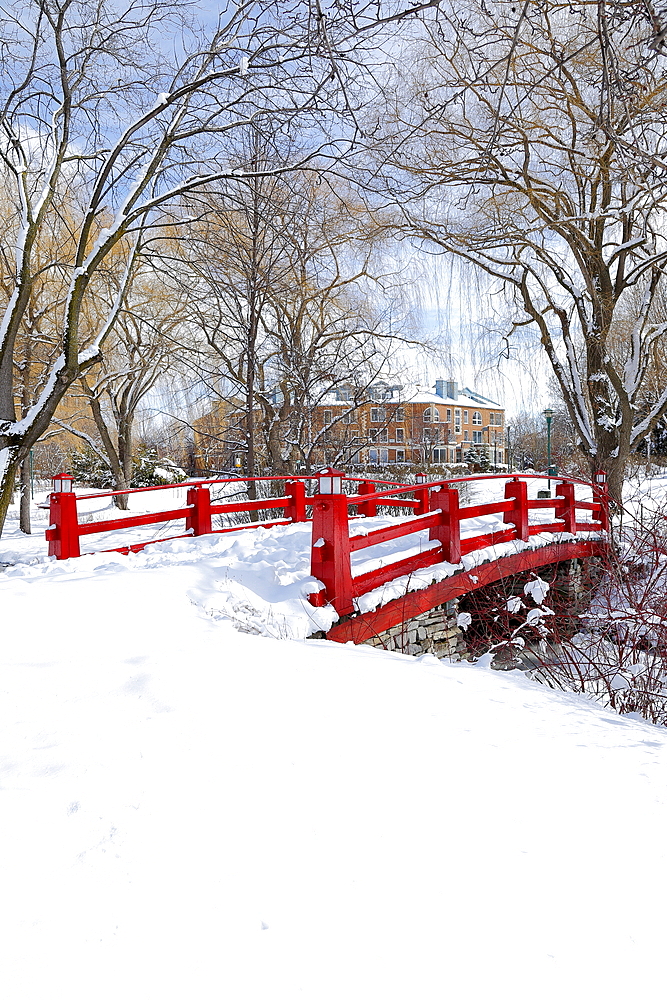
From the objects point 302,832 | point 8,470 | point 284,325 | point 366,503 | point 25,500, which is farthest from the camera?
point 25,500

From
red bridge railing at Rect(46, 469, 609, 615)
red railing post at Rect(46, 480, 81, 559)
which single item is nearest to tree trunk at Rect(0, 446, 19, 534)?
red bridge railing at Rect(46, 469, 609, 615)

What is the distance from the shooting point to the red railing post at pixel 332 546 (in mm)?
5168

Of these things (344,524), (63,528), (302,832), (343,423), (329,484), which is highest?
(343,423)

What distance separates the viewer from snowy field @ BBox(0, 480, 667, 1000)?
5.02ft

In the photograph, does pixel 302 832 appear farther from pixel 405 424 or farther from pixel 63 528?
pixel 405 424

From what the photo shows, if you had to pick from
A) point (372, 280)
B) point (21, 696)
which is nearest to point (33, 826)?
point (21, 696)

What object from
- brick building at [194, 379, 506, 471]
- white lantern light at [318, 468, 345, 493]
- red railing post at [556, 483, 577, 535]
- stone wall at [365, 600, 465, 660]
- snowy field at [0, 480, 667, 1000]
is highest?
brick building at [194, 379, 506, 471]

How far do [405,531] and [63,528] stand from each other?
3.66 metres

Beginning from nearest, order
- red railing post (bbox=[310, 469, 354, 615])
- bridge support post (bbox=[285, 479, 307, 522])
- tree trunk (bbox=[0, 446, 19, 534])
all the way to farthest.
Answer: red railing post (bbox=[310, 469, 354, 615]) → tree trunk (bbox=[0, 446, 19, 534]) → bridge support post (bbox=[285, 479, 307, 522])

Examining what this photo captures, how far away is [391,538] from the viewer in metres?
6.17

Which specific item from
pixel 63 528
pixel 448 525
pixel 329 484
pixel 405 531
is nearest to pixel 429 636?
pixel 448 525

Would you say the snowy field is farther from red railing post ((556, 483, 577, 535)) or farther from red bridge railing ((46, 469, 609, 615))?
red railing post ((556, 483, 577, 535))

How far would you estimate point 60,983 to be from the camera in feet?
4.59

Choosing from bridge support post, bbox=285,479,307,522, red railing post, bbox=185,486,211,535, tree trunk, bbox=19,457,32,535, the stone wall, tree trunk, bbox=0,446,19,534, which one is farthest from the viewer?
tree trunk, bbox=19,457,32,535
